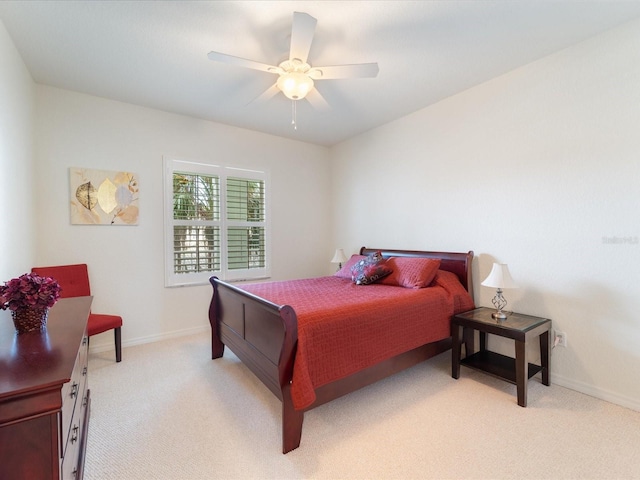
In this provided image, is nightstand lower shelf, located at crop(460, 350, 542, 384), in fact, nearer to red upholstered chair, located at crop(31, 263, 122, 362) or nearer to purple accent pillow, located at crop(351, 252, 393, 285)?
purple accent pillow, located at crop(351, 252, 393, 285)

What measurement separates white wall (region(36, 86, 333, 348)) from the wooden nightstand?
2645mm

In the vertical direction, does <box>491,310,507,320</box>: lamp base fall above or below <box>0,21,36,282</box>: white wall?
below

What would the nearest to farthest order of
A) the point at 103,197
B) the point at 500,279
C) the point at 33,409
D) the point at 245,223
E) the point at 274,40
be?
the point at 33,409 → the point at 274,40 → the point at 500,279 → the point at 103,197 → the point at 245,223

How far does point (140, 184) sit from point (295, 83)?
7.40 ft

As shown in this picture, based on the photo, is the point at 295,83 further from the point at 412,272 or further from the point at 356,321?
the point at 412,272

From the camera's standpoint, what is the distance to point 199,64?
8.19 ft

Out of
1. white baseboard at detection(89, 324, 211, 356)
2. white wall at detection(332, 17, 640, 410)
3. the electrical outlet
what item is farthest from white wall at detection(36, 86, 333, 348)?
the electrical outlet

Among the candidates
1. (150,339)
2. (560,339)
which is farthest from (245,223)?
(560,339)

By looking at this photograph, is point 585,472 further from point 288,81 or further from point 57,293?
point 288,81

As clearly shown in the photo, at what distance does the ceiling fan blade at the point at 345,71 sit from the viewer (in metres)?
2.04

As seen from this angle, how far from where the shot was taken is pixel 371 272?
3117 millimetres

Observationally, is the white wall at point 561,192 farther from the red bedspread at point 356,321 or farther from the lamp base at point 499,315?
the red bedspread at point 356,321

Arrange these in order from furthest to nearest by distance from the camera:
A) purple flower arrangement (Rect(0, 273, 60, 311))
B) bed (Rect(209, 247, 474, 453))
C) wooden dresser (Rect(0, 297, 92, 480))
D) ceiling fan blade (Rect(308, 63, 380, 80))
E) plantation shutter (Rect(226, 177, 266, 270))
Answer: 1. plantation shutter (Rect(226, 177, 266, 270))
2. ceiling fan blade (Rect(308, 63, 380, 80))
3. bed (Rect(209, 247, 474, 453))
4. purple flower arrangement (Rect(0, 273, 60, 311))
5. wooden dresser (Rect(0, 297, 92, 480))

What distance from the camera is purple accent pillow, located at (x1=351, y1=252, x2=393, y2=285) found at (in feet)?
10.2
